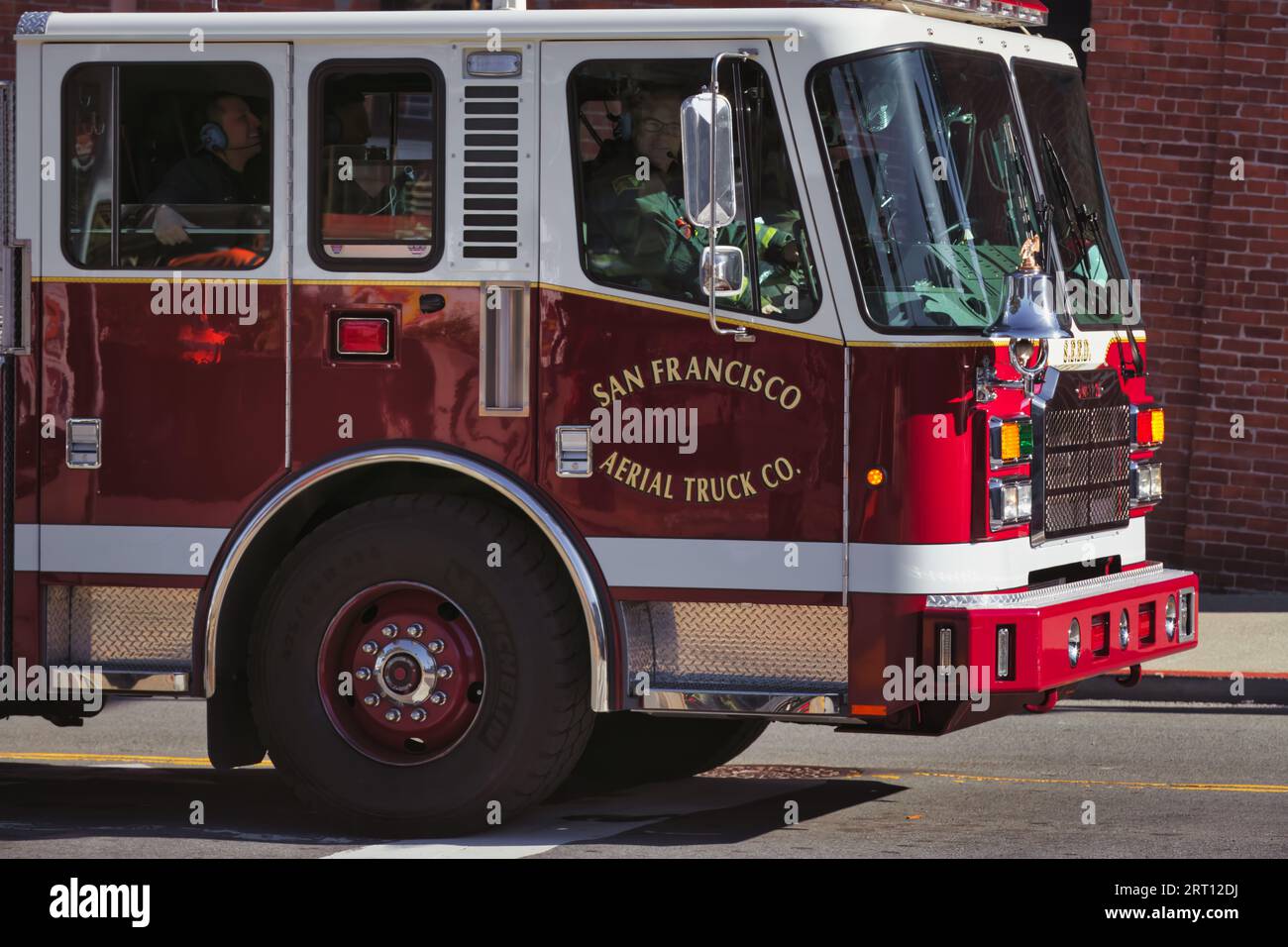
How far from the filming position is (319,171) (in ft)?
25.8

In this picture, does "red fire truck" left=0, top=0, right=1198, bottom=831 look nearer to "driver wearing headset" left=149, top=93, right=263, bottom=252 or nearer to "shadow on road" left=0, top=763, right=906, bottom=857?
"driver wearing headset" left=149, top=93, right=263, bottom=252

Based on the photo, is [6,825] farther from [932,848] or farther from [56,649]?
[932,848]

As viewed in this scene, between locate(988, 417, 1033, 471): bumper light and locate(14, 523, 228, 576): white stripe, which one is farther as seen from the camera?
locate(14, 523, 228, 576): white stripe

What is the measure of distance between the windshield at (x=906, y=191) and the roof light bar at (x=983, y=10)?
1.00ft

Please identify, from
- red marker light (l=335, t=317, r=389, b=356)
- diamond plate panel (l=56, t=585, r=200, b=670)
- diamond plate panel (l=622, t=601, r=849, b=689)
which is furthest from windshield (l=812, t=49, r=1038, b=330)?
diamond plate panel (l=56, t=585, r=200, b=670)

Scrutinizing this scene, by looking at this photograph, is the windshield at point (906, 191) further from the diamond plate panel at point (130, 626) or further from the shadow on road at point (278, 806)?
the diamond plate panel at point (130, 626)

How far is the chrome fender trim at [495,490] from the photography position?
25.1 feet

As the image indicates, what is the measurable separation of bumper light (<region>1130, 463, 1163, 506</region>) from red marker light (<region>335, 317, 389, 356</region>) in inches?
111

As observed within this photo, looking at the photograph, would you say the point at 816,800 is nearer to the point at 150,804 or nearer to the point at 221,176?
the point at 150,804

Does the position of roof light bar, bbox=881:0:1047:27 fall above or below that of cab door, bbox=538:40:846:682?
above

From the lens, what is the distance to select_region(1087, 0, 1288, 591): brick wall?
15.1 metres

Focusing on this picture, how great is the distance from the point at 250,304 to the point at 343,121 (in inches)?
27.2

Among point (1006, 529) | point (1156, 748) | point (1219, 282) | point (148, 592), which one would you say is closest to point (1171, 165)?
point (1219, 282)

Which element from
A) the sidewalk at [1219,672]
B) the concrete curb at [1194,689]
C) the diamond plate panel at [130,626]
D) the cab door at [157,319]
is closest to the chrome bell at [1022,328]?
the cab door at [157,319]
